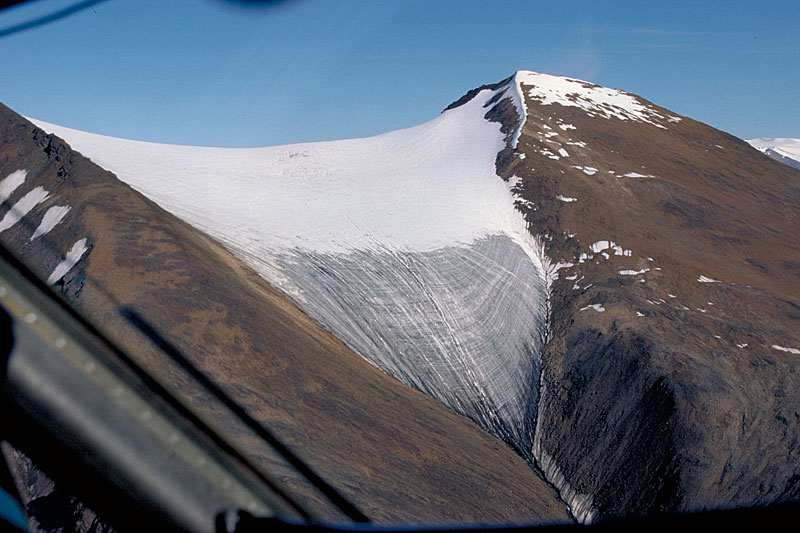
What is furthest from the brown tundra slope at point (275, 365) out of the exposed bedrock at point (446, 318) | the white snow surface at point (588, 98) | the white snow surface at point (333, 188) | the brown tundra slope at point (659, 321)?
the white snow surface at point (588, 98)

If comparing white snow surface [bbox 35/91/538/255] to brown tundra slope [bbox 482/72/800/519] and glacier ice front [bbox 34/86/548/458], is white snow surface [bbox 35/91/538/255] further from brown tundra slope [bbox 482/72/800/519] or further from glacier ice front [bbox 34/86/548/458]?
brown tundra slope [bbox 482/72/800/519]

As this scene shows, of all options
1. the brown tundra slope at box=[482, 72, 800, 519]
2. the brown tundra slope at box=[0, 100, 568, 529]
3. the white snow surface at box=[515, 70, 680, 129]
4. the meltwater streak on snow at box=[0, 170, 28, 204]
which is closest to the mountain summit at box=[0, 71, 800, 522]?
the brown tundra slope at box=[482, 72, 800, 519]

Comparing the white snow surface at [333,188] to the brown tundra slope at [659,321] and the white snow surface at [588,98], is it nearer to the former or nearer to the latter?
the brown tundra slope at [659,321]

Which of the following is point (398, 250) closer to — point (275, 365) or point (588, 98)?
point (275, 365)

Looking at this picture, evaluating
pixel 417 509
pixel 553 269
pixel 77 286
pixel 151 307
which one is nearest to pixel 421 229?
pixel 553 269

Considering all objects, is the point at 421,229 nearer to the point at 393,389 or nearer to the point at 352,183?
the point at 352,183

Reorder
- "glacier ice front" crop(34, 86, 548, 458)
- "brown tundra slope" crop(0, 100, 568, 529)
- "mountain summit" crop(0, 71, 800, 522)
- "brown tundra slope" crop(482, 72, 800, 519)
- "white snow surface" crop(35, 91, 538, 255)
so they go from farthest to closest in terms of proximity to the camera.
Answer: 1. "white snow surface" crop(35, 91, 538, 255)
2. "glacier ice front" crop(34, 86, 548, 458)
3. "mountain summit" crop(0, 71, 800, 522)
4. "brown tundra slope" crop(482, 72, 800, 519)
5. "brown tundra slope" crop(0, 100, 568, 529)
